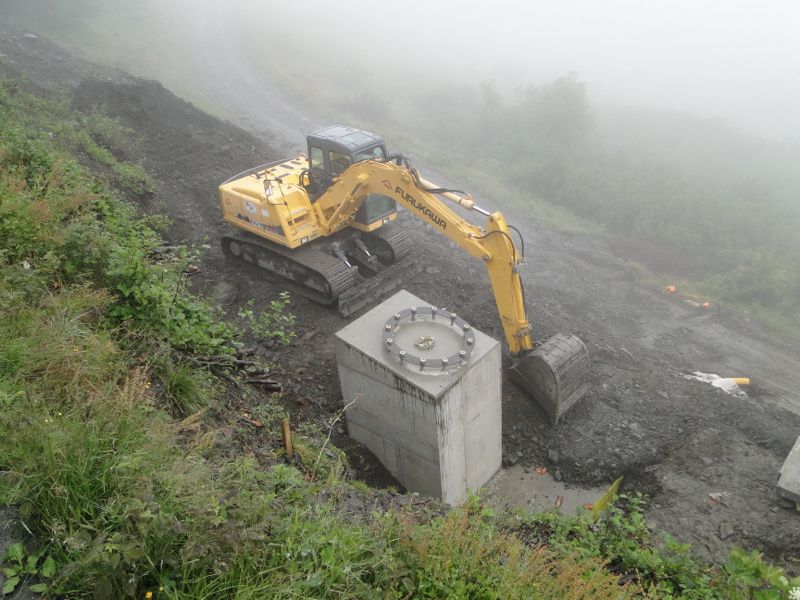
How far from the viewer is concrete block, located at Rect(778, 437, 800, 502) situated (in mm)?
6342

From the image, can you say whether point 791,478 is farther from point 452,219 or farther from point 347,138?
point 347,138

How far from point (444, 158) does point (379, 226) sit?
30.2 ft

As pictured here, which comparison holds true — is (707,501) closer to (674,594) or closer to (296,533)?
(674,594)

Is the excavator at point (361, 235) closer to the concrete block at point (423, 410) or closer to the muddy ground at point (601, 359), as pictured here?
the muddy ground at point (601, 359)

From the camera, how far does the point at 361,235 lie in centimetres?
1098

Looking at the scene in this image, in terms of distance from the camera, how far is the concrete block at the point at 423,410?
614 centimetres

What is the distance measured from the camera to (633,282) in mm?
12805

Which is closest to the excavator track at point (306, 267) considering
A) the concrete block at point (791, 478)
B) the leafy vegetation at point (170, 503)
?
the leafy vegetation at point (170, 503)

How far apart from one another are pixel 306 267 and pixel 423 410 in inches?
180

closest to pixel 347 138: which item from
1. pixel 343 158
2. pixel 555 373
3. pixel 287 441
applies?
pixel 343 158

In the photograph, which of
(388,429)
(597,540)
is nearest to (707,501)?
(597,540)

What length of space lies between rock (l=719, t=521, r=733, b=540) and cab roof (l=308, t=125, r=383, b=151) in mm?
7414

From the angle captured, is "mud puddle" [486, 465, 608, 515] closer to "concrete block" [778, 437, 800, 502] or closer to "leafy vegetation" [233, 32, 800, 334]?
"concrete block" [778, 437, 800, 502]

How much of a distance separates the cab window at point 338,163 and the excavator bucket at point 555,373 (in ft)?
14.7
